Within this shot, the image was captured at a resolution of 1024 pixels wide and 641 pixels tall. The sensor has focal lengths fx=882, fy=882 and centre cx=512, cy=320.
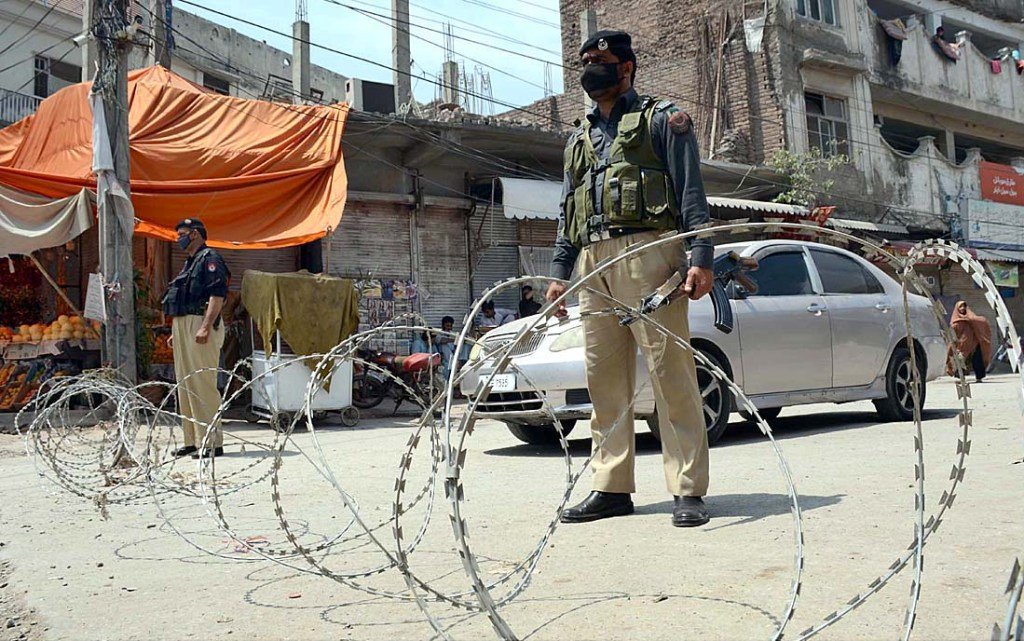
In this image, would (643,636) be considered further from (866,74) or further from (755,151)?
(866,74)

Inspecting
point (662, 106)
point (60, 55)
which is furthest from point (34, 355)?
point (60, 55)

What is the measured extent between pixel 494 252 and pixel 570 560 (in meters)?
13.5

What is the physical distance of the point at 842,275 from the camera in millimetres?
8195

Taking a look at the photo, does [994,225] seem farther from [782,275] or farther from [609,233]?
[609,233]

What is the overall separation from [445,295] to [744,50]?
10.7 m

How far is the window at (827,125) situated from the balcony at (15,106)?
1895 centimetres

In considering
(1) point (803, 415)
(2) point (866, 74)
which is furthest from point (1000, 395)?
(2) point (866, 74)

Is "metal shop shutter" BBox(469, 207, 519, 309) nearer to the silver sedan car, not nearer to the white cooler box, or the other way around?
the white cooler box

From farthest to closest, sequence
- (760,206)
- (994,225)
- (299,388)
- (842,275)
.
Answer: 1. (994,225)
2. (760,206)
3. (299,388)
4. (842,275)

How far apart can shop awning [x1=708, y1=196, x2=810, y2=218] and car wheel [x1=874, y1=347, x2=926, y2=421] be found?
9895mm

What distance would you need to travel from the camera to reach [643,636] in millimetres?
2578

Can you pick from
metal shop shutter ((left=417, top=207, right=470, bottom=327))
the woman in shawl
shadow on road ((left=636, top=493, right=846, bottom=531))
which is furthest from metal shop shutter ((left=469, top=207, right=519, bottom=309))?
shadow on road ((left=636, top=493, right=846, bottom=531))

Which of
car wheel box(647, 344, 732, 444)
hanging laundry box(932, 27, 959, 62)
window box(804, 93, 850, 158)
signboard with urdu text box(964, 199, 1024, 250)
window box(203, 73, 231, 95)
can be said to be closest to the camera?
car wheel box(647, 344, 732, 444)

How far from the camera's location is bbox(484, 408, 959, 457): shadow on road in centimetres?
741
